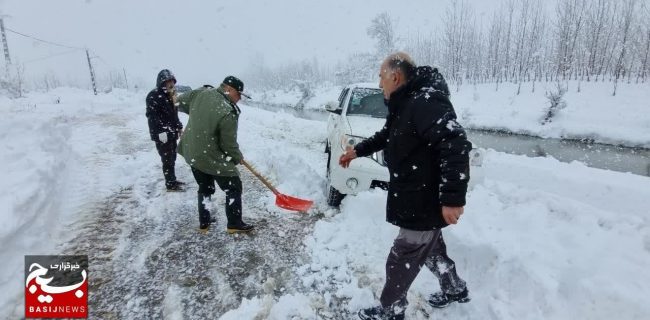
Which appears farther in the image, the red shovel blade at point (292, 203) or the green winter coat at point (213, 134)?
the red shovel blade at point (292, 203)

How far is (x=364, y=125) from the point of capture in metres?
4.91

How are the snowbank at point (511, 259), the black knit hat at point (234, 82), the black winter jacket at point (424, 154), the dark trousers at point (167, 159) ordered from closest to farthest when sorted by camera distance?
the black winter jacket at point (424, 154) < the snowbank at point (511, 259) < the black knit hat at point (234, 82) < the dark trousers at point (167, 159)

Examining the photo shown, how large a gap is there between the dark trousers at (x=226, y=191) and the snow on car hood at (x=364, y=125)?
1715 millimetres

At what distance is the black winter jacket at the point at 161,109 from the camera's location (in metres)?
5.23

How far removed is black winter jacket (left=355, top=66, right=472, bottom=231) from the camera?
190 centimetres

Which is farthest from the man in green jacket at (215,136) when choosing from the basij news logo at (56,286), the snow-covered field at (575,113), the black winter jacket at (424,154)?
the snow-covered field at (575,113)

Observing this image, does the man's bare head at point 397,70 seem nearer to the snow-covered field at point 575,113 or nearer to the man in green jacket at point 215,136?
the man in green jacket at point 215,136

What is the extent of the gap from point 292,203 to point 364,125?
1.54m

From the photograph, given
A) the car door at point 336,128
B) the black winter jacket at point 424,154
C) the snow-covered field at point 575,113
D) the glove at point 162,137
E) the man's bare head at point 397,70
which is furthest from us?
the snow-covered field at point 575,113

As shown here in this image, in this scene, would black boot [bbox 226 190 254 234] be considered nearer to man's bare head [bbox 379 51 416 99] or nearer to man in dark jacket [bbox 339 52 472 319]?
man in dark jacket [bbox 339 52 472 319]

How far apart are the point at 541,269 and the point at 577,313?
16.4 inches

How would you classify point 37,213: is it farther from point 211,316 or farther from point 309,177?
point 309,177

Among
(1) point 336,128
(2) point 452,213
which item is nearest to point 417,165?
(2) point 452,213

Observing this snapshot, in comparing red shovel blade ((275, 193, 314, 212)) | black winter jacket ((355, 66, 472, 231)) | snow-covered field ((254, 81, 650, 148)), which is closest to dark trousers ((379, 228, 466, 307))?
black winter jacket ((355, 66, 472, 231))
